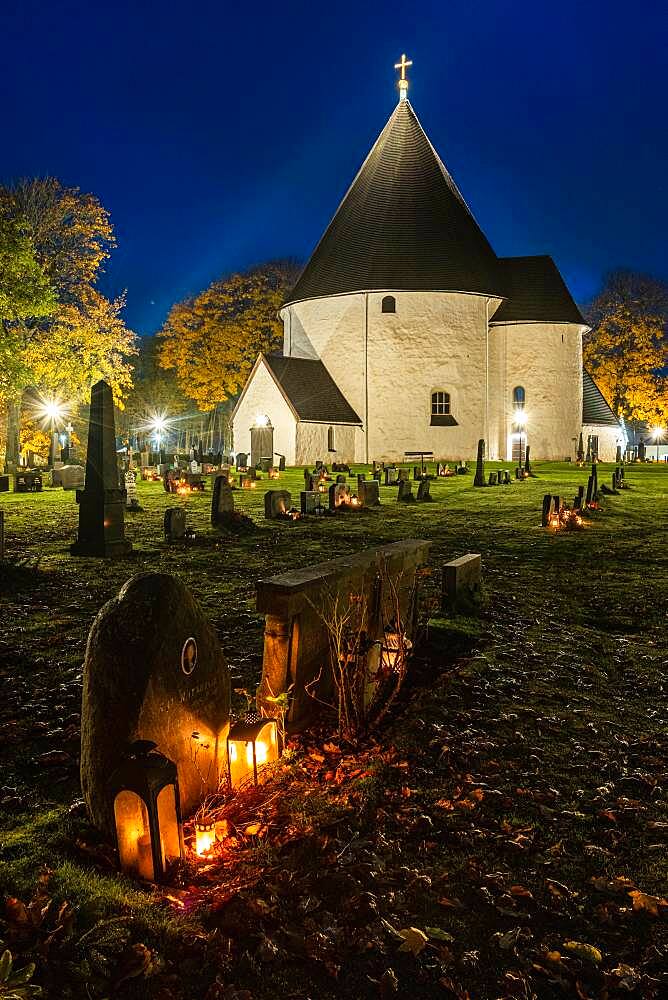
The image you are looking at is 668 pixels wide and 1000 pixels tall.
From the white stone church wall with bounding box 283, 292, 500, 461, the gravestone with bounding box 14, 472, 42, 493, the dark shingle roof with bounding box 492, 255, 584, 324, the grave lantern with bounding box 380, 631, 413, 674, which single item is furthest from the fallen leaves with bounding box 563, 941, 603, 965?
the dark shingle roof with bounding box 492, 255, 584, 324

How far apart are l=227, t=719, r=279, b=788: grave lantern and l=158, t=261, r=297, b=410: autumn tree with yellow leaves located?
4461 centimetres

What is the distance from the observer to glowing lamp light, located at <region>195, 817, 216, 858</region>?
303cm

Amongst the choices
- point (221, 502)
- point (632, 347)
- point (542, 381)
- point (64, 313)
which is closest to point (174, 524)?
point (221, 502)

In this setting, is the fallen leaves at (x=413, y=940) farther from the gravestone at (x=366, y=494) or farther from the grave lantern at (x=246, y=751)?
the gravestone at (x=366, y=494)

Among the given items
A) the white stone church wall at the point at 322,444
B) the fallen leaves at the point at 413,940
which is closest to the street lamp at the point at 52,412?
the white stone church wall at the point at 322,444

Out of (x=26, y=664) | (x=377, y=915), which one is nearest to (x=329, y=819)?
(x=377, y=915)

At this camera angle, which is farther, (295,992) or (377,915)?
(377,915)

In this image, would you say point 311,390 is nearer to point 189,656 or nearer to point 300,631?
point 300,631

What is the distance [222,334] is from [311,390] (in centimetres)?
1334

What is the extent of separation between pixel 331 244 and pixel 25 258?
772 inches

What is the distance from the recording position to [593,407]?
138ft

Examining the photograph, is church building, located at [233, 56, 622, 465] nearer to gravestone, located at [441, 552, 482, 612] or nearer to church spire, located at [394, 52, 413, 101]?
church spire, located at [394, 52, 413, 101]

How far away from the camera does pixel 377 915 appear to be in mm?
2725

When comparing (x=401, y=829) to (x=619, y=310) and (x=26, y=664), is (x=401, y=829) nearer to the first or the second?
(x=26, y=664)
